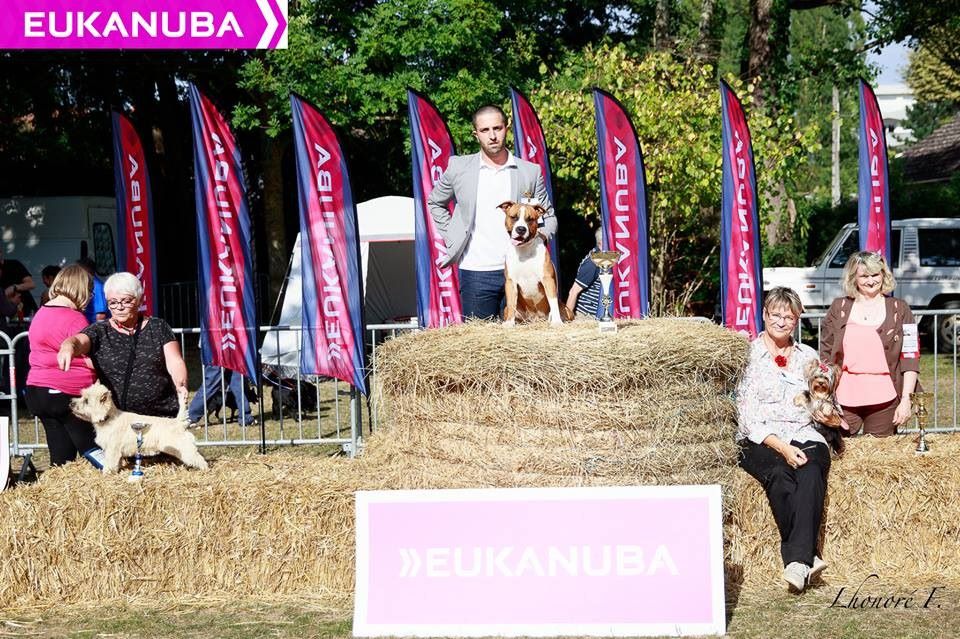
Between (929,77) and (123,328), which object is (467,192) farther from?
(929,77)

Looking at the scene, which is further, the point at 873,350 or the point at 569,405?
the point at 873,350

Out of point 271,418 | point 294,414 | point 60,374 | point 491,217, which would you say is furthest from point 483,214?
point 271,418

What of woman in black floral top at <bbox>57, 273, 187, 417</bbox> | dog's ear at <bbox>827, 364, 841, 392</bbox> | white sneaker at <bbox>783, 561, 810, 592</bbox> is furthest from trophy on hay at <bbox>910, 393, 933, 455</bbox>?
woman in black floral top at <bbox>57, 273, 187, 417</bbox>

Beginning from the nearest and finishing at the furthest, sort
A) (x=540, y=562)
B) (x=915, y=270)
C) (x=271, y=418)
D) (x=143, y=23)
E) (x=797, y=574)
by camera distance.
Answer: (x=540, y=562) → (x=797, y=574) → (x=143, y=23) → (x=271, y=418) → (x=915, y=270)

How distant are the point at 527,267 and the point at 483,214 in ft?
1.83

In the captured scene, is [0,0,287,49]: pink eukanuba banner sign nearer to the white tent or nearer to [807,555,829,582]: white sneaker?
the white tent

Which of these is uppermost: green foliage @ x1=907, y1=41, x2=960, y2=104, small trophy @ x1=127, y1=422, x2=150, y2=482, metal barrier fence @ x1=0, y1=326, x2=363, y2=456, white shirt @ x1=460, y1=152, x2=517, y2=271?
green foliage @ x1=907, y1=41, x2=960, y2=104

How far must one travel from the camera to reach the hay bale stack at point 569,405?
17.1 feet

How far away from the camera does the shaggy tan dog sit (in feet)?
19.5

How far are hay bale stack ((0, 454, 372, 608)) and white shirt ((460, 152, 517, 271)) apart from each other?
1.45 m

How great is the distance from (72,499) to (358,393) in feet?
10.9

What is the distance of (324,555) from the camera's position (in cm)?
572

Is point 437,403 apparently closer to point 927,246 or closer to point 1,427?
point 1,427

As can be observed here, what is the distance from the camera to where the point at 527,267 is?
6016 mm
